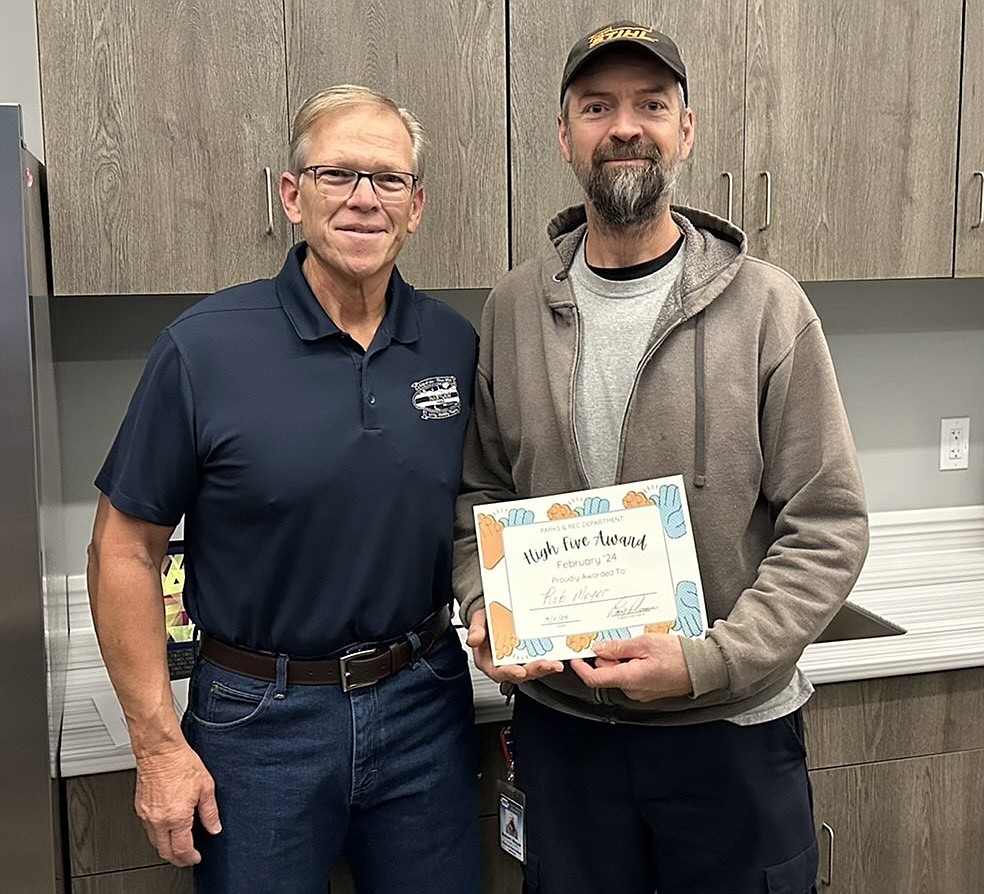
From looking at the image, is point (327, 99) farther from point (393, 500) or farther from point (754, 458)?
point (754, 458)

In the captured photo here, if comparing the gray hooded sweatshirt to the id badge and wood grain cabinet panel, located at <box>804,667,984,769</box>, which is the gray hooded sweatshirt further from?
wood grain cabinet panel, located at <box>804,667,984,769</box>

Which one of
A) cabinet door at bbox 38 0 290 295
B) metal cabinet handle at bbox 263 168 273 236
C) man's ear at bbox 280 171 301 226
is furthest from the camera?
metal cabinet handle at bbox 263 168 273 236

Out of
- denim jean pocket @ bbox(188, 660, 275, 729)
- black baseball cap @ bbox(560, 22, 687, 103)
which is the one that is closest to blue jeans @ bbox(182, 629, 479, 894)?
denim jean pocket @ bbox(188, 660, 275, 729)

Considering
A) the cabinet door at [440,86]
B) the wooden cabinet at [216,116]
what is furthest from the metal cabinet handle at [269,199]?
the cabinet door at [440,86]

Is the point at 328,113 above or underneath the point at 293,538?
above

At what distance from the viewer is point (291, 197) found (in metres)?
1.45

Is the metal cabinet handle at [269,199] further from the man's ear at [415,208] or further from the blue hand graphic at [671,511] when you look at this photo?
the blue hand graphic at [671,511]

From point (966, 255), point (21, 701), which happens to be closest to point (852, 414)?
point (966, 255)

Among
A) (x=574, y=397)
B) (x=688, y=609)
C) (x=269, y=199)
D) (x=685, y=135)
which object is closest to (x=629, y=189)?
(x=685, y=135)

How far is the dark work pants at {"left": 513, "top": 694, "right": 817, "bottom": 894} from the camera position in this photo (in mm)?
1405

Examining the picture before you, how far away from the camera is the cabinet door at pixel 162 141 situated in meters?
1.66

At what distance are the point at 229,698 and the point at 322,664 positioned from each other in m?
0.12

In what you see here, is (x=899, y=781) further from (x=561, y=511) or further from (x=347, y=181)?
(x=347, y=181)

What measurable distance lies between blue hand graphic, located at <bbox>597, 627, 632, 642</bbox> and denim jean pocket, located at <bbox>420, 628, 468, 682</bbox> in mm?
242
